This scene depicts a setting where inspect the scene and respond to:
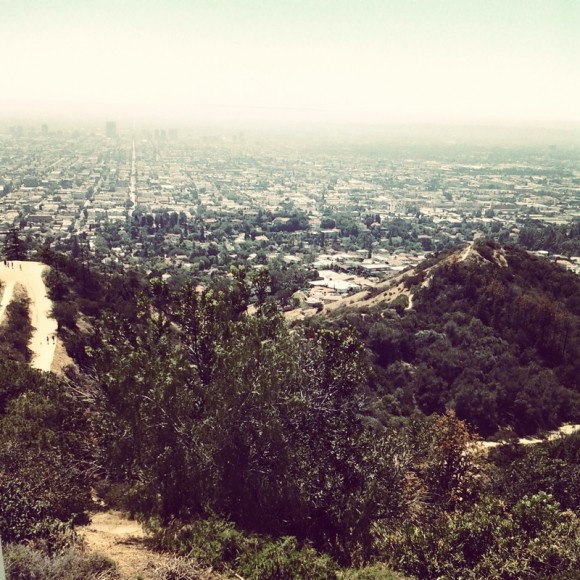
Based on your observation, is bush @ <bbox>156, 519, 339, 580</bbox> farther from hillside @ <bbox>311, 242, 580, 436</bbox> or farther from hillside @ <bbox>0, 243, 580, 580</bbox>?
hillside @ <bbox>311, 242, 580, 436</bbox>

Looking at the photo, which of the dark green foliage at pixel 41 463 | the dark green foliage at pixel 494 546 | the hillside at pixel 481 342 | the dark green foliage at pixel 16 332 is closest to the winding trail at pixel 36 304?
the dark green foliage at pixel 16 332

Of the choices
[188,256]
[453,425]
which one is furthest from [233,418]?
[188,256]

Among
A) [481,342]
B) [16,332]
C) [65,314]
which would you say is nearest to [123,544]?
[16,332]

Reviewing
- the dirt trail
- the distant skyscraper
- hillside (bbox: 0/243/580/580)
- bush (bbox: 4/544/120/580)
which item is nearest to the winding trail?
hillside (bbox: 0/243/580/580)

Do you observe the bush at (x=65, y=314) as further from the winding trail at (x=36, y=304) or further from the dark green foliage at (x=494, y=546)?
the dark green foliage at (x=494, y=546)

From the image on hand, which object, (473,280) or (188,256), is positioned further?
(188,256)

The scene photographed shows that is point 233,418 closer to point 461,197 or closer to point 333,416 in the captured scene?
point 333,416

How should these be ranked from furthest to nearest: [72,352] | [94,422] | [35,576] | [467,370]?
[467,370] < [72,352] < [94,422] < [35,576]

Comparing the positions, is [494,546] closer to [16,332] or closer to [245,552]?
[245,552]
